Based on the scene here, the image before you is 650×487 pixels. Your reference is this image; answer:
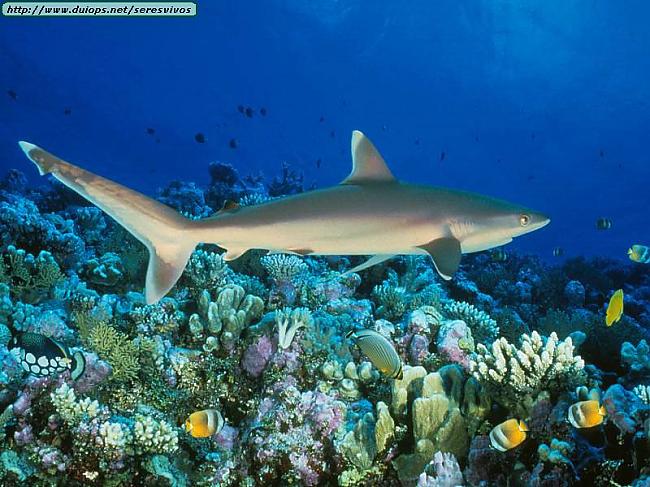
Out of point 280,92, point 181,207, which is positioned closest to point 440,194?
point 181,207

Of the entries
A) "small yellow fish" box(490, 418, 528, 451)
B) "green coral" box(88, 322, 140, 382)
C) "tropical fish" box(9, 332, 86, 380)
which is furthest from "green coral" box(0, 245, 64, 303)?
"small yellow fish" box(490, 418, 528, 451)

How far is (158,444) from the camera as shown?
11.9 ft

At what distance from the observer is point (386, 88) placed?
8844 cm

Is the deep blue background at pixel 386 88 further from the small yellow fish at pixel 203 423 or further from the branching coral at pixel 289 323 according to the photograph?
the small yellow fish at pixel 203 423

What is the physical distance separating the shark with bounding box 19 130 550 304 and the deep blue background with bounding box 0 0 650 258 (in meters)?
47.5

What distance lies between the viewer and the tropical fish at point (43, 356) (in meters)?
3.55

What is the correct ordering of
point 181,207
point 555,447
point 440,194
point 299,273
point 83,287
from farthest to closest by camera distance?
point 181,207, point 299,273, point 83,287, point 440,194, point 555,447

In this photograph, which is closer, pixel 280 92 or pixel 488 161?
pixel 280 92

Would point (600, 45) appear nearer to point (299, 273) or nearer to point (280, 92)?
point (280, 92)

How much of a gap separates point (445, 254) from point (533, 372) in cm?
143

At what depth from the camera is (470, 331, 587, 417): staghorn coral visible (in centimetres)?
364

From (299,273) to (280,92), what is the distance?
9721 cm

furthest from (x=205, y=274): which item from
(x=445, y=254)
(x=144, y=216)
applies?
(x=445, y=254)

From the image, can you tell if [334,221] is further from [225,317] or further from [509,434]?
[225,317]
